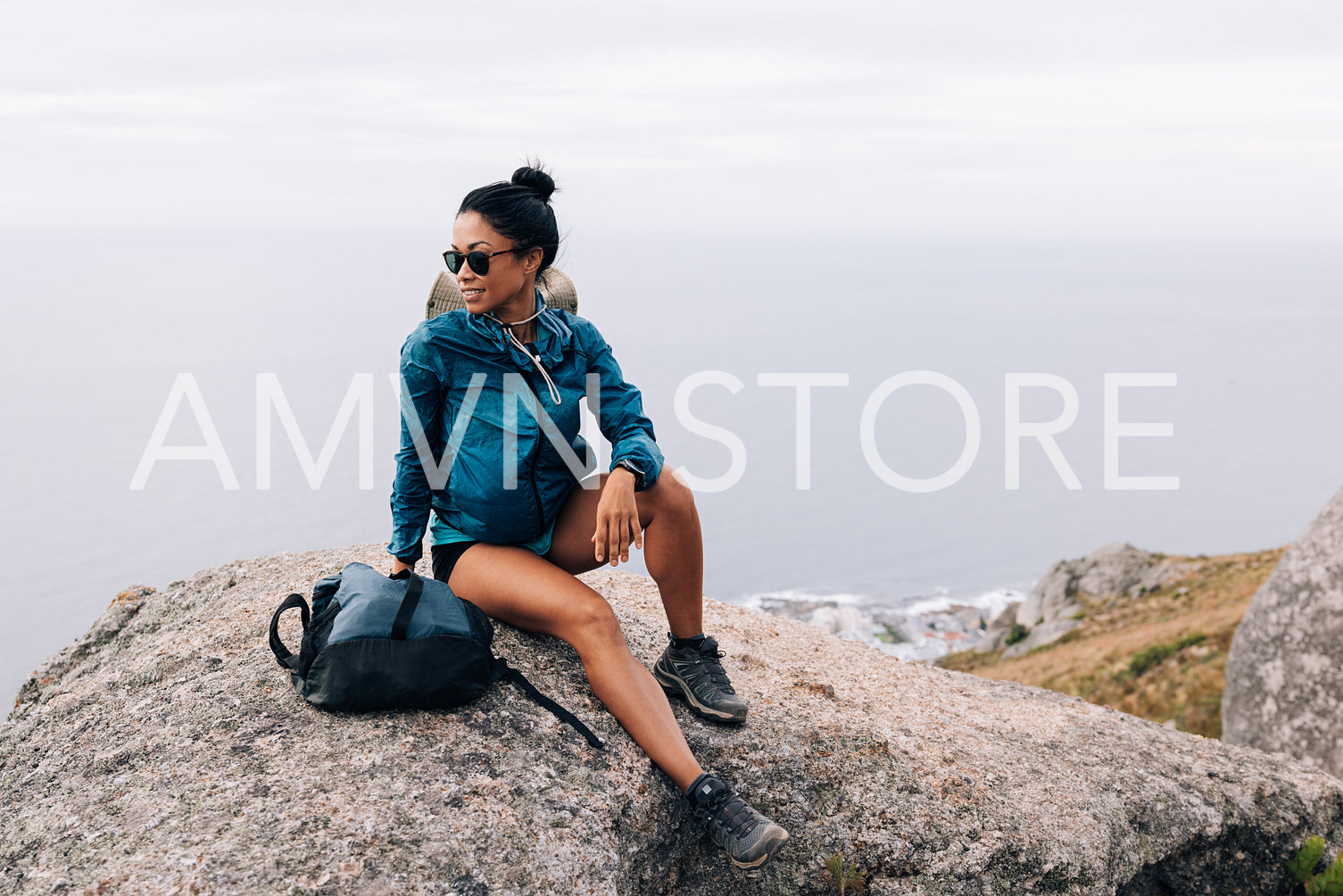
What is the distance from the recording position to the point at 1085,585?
160 feet

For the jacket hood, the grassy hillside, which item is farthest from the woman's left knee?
the grassy hillside

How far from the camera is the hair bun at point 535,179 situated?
445cm

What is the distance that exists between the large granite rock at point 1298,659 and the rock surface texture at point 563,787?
6950 mm

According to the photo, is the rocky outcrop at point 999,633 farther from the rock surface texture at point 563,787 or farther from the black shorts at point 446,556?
the black shorts at point 446,556

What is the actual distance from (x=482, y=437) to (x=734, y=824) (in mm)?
2208

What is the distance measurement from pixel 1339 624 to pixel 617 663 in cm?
1209

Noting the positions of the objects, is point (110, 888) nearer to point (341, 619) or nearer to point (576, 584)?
point (341, 619)

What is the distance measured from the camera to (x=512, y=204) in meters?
4.31

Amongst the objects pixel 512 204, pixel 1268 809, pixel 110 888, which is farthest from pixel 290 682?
pixel 1268 809

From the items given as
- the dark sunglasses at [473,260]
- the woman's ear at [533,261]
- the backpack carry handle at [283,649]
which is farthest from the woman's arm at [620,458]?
the backpack carry handle at [283,649]

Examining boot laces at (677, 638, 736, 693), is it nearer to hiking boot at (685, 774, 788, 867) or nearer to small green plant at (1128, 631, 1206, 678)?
hiking boot at (685, 774, 788, 867)

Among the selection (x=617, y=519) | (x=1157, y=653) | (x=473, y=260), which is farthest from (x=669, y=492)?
(x=1157, y=653)

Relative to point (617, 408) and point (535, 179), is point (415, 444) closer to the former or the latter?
point (617, 408)

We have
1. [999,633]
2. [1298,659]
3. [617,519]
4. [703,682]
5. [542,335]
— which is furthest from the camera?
[999,633]
